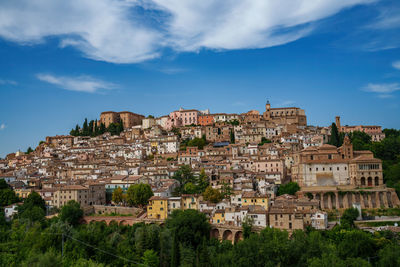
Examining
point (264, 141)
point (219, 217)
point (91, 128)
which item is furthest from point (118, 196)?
point (91, 128)

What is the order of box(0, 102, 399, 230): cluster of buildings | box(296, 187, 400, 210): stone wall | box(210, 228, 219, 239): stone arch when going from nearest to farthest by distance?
box(210, 228, 219, 239): stone arch → box(0, 102, 399, 230): cluster of buildings → box(296, 187, 400, 210): stone wall

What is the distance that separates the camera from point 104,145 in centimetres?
8269

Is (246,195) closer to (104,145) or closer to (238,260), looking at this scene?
(238,260)

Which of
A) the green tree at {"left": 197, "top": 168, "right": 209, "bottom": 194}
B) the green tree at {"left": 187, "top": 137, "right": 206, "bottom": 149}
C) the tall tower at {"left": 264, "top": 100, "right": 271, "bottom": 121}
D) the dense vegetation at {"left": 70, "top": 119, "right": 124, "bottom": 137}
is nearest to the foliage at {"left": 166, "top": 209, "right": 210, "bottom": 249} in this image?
the green tree at {"left": 197, "top": 168, "right": 209, "bottom": 194}

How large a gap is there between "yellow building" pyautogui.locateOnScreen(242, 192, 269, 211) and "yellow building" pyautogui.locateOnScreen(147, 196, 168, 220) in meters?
8.89

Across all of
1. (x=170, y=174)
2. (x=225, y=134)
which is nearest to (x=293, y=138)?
(x=225, y=134)

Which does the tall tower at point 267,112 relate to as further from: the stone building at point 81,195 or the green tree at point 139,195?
the stone building at point 81,195

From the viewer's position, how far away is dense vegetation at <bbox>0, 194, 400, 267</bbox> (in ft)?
101

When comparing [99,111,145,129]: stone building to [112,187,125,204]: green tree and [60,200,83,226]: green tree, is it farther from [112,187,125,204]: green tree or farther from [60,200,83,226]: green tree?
[60,200,83,226]: green tree

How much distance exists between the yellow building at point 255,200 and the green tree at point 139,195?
12.4 metres

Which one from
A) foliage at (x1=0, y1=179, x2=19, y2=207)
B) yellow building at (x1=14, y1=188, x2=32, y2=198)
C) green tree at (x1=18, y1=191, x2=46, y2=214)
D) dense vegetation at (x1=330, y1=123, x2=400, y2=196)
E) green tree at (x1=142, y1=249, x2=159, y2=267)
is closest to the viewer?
green tree at (x1=142, y1=249, x2=159, y2=267)

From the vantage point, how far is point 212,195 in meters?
45.2

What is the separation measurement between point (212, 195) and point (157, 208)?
6.57 meters

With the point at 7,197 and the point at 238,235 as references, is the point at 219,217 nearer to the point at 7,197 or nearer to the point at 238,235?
the point at 238,235
